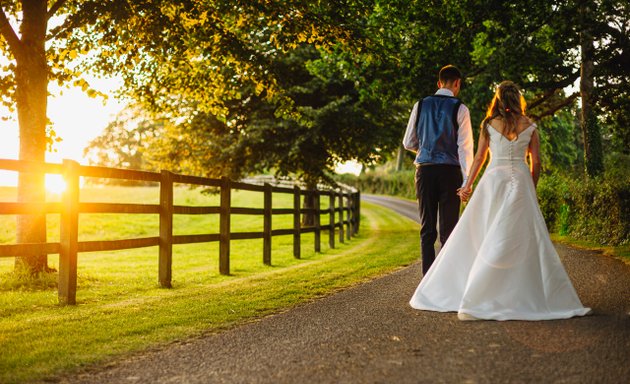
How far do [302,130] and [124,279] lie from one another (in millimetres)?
14428

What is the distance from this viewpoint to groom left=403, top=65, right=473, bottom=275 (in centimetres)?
662

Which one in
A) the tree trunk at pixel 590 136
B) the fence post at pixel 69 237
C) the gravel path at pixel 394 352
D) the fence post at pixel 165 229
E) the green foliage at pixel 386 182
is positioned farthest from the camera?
the green foliage at pixel 386 182

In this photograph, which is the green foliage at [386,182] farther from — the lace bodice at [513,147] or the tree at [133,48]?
the lace bodice at [513,147]

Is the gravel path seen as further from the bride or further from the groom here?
the groom

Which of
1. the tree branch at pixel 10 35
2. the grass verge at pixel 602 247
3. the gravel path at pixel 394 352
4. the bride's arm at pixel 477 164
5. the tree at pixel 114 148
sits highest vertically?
the tree at pixel 114 148

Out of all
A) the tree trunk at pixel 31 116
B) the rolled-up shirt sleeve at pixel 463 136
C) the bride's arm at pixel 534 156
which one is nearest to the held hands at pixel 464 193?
the rolled-up shirt sleeve at pixel 463 136

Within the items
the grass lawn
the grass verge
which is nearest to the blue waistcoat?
the grass lawn

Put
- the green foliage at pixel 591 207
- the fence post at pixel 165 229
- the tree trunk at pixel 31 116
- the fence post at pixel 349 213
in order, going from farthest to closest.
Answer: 1. the fence post at pixel 349 213
2. the green foliage at pixel 591 207
3. the tree trunk at pixel 31 116
4. the fence post at pixel 165 229

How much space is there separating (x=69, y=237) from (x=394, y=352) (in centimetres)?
428

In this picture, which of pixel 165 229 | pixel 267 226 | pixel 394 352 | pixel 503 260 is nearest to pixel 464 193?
pixel 503 260

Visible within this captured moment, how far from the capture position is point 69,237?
7.00m

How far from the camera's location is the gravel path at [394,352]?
370 centimetres

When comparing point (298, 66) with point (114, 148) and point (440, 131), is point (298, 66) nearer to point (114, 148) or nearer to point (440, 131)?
point (440, 131)

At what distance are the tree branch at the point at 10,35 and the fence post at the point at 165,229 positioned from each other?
2.88m
